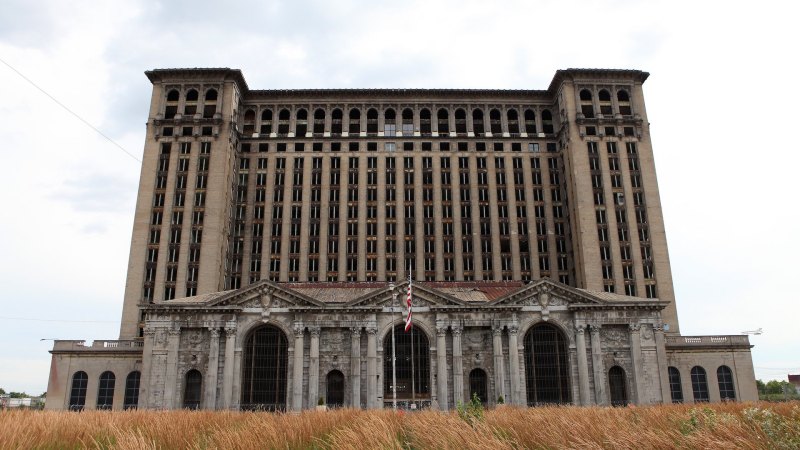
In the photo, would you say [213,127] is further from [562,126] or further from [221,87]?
[562,126]

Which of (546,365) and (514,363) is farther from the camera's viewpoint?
(546,365)

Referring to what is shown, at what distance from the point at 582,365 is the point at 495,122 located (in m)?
61.2

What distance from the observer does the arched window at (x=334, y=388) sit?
199 ft

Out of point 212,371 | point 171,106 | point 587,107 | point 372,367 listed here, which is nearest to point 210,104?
point 171,106

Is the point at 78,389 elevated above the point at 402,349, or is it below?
below

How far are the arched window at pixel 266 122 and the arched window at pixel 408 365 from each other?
6015 cm

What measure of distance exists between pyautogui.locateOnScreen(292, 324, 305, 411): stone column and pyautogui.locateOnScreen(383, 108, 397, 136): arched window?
180ft

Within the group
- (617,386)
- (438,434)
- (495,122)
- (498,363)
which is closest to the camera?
(438,434)

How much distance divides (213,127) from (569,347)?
233 ft

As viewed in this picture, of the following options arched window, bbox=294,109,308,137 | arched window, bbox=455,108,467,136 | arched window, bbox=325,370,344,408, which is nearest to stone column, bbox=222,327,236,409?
arched window, bbox=325,370,344,408

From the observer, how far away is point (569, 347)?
61125 millimetres

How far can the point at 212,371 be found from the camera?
197 ft

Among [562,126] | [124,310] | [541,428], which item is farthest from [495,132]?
[541,428]

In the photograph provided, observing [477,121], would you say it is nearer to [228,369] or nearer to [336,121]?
[336,121]
